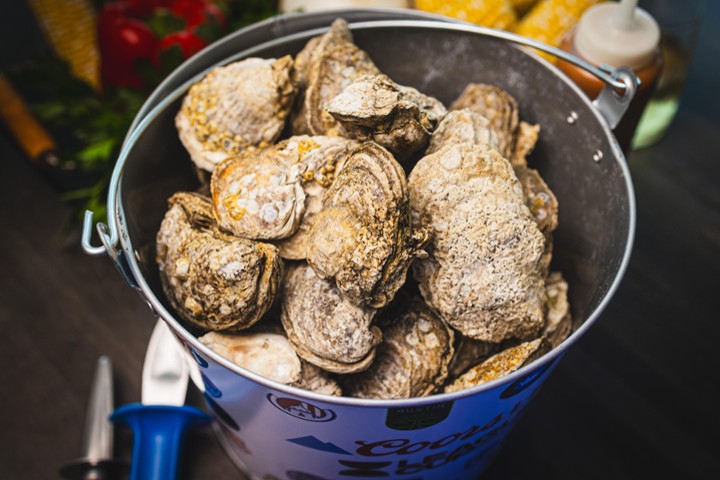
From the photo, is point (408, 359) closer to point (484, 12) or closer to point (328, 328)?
point (328, 328)

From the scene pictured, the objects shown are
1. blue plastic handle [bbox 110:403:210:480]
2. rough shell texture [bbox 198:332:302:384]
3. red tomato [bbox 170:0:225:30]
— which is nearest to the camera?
rough shell texture [bbox 198:332:302:384]

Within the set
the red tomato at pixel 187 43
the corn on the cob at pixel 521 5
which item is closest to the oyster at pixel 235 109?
the red tomato at pixel 187 43

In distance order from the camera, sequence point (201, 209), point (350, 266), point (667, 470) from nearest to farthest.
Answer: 1. point (350, 266)
2. point (201, 209)
3. point (667, 470)

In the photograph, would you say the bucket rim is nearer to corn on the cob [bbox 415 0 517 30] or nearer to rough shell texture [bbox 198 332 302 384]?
rough shell texture [bbox 198 332 302 384]

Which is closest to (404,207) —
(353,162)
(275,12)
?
(353,162)

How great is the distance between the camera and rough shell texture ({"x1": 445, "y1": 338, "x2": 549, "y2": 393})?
1.99 ft

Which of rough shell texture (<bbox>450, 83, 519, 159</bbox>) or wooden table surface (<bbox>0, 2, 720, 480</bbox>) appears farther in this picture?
wooden table surface (<bbox>0, 2, 720, 480</bbox>)

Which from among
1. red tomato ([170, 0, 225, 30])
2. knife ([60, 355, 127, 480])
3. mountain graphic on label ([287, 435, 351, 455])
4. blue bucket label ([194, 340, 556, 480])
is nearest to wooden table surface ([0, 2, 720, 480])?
knife ([60, 355, 127, 480])

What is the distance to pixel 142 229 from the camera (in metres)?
0.73

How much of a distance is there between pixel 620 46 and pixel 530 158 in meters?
0.23

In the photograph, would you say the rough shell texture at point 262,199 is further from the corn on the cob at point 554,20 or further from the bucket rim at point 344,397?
the corn on the cob at point 554,20

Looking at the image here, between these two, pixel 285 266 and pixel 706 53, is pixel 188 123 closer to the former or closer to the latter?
pixel 285 266

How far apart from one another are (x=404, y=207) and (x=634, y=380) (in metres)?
0.55

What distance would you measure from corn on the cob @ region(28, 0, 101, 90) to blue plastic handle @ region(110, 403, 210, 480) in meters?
0.66
